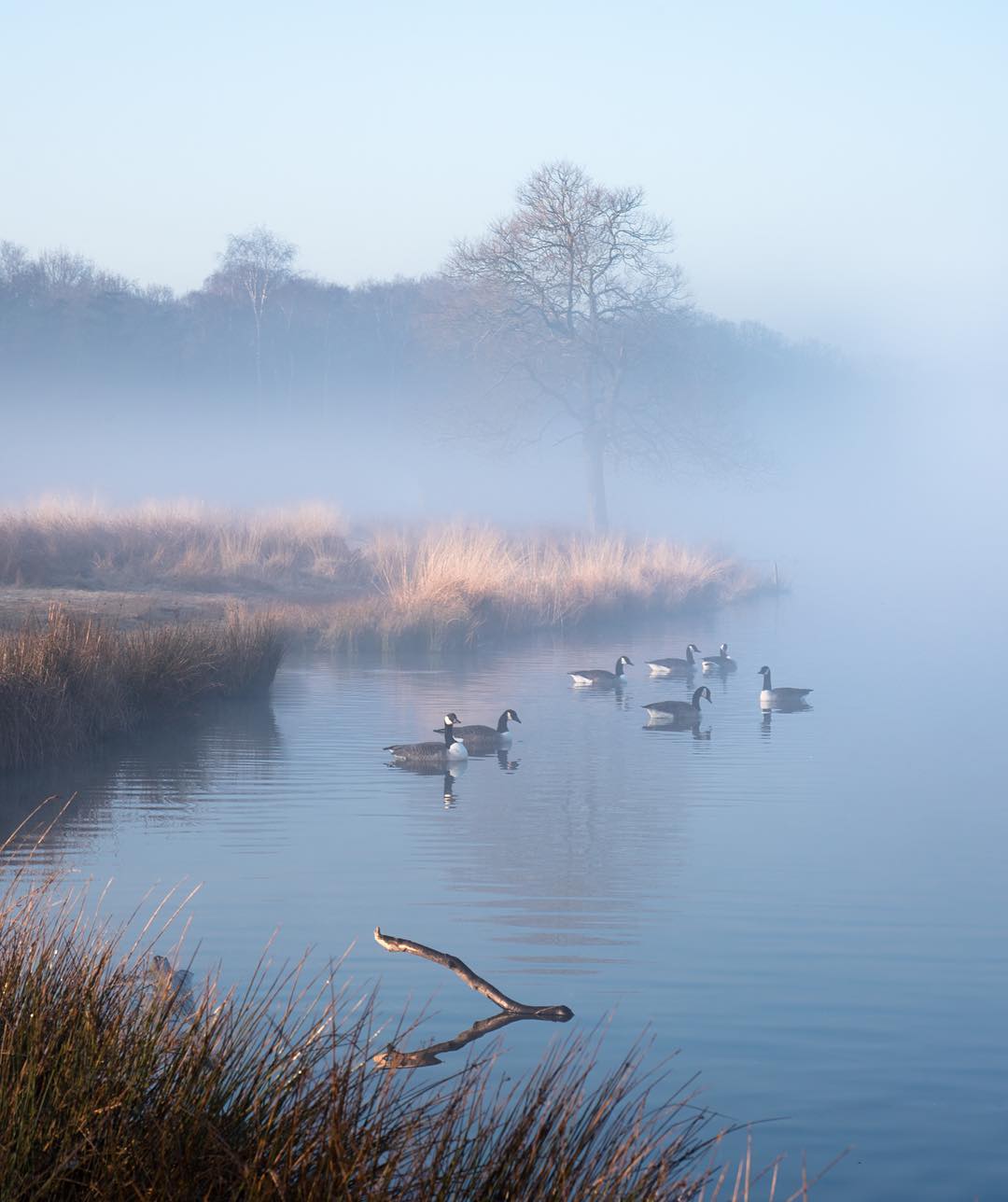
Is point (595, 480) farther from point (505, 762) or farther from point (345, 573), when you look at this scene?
point (505, 762)

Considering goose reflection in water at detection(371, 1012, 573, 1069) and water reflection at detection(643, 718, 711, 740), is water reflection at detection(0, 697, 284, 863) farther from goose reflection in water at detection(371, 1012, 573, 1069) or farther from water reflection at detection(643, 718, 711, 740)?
water reflection at detection(643, 718, 711, 740)

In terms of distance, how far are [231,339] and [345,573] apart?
131 feet

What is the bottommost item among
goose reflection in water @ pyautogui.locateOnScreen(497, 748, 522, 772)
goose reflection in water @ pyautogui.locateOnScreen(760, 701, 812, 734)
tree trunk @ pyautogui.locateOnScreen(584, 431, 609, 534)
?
goose reflection in water @ pyautogui.locateOnScreen(760, 701, 812, 734)

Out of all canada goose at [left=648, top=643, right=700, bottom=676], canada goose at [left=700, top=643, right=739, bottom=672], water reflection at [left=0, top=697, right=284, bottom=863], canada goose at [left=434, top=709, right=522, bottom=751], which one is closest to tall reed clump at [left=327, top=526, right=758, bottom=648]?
canada goose at [left=648, top=643, right=700, bottom=676]

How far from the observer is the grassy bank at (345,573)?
83.1 feet

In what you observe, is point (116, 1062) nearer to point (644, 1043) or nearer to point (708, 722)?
point (644, 1043)

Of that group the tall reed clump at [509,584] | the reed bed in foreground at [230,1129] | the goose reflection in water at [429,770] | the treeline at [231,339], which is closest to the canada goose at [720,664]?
the tall reed clump at [509,584]

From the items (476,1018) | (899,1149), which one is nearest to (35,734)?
(476,1018)

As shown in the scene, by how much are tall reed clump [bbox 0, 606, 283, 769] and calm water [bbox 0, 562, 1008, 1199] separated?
467 millimetres

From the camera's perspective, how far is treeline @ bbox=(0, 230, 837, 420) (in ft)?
199

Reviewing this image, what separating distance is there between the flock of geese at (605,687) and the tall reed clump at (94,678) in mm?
2844

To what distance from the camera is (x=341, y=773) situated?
48.2 feet

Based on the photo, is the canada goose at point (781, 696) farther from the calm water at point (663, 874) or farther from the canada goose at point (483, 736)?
the canada goose at point (483, 736)

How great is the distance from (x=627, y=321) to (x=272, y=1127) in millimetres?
41932
